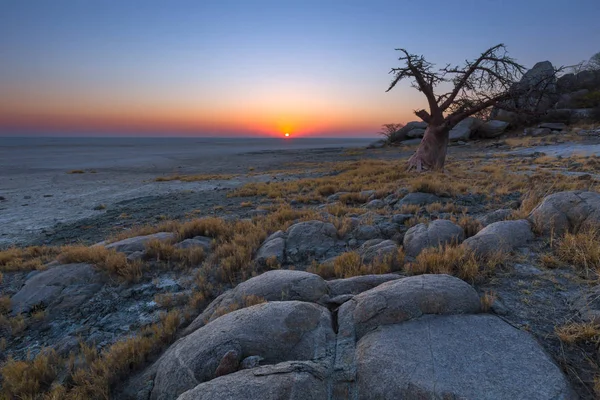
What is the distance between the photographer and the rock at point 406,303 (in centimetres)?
312

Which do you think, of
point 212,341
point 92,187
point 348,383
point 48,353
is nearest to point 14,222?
point 92,187

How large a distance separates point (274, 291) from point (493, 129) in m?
43.7

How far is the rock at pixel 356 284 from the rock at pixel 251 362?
56.0 inches

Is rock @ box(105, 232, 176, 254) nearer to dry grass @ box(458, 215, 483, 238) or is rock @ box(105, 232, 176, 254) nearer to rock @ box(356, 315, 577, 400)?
rock @ box(356, 315, 577, 400)

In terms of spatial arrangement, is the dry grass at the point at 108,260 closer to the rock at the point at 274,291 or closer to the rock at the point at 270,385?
the rock at the point at 274,291

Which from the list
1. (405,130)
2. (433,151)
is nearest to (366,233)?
(433,151)

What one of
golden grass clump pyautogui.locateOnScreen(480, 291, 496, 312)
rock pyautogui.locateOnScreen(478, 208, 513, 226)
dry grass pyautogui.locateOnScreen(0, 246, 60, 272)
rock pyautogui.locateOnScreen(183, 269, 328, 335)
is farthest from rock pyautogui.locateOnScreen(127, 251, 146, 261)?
rock pyautogui.locateOnScreen(478, 208, 513, 226)

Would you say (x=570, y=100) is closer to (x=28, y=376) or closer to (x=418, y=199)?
(x=418, y=199)

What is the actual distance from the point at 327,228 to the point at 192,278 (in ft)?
9.39

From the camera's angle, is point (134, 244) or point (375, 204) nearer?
point (134, 244)

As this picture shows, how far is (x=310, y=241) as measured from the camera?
21.5 ft

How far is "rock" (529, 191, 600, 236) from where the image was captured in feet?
17.1

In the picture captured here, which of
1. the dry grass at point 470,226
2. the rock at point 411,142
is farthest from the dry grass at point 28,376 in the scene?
the rock at point 411,142

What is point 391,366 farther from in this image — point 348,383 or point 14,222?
point 14,222
